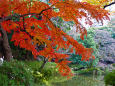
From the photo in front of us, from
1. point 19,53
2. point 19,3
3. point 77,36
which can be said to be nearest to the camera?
point 19,3

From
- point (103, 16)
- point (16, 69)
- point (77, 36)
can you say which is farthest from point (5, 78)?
point (77, 36)

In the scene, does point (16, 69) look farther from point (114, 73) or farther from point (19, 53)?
point (19, 53)

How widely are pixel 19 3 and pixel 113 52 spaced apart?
12575mm

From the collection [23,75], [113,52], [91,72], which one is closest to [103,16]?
[23,75]

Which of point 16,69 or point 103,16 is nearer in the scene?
point 103,16

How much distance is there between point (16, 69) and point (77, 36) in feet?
34.5

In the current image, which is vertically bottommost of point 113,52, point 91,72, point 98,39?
point 91,72

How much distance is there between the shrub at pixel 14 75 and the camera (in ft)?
13.7

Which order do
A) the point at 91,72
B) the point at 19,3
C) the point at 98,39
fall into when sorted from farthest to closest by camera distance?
the point at 98,39 → the point at 91,72 → the point at 19,3

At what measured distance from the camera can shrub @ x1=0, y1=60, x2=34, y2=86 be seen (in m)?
4.17

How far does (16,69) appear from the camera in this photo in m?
4.60

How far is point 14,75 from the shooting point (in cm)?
448

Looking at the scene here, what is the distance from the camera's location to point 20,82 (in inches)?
179

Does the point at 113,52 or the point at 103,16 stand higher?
the point at 103,16
